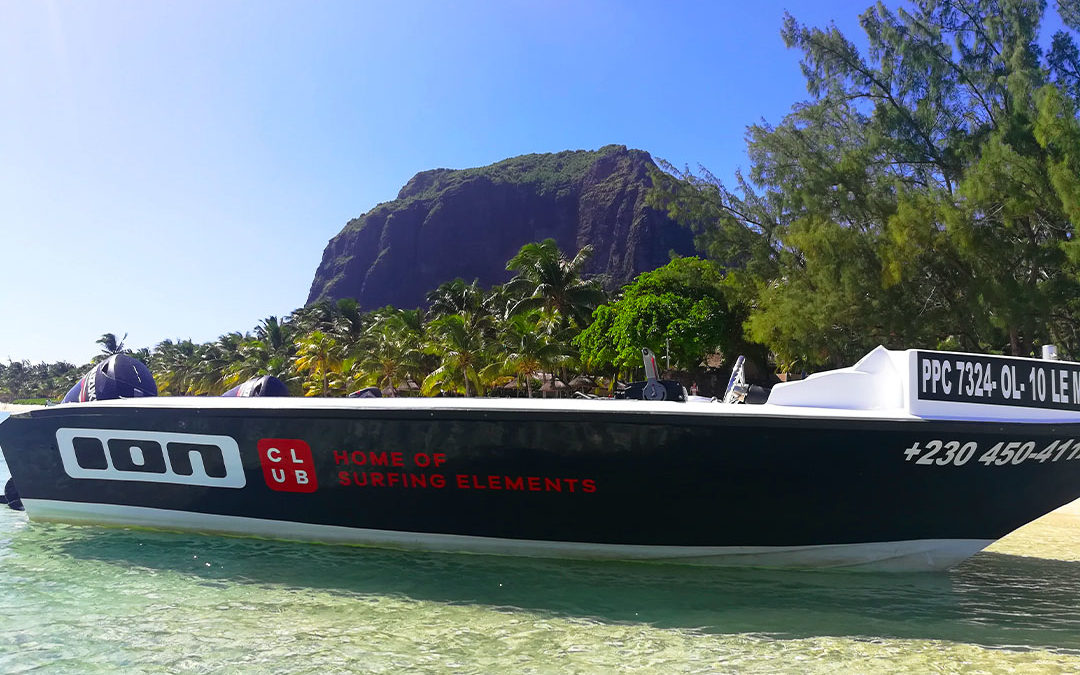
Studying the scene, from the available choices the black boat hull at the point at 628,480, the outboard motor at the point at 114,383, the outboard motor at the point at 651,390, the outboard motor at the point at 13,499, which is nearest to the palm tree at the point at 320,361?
the outboard motor at the point at 13,499

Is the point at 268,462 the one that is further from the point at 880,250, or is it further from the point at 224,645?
the point at 880,250

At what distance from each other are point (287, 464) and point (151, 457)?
5.15 feet

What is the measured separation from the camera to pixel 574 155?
133500mm

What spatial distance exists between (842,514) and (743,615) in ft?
4.00

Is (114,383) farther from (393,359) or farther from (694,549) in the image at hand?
(393,359)

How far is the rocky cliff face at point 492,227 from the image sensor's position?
351ft

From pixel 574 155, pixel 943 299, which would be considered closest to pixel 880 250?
pixel 943 299

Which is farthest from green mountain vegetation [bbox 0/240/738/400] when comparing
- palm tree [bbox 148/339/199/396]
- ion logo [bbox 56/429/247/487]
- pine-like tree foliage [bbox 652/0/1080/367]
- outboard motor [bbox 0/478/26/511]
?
ion logo [bbox 56/429/247/487]

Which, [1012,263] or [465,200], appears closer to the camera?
[1012,263]

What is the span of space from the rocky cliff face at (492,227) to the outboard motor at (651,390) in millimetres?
94247

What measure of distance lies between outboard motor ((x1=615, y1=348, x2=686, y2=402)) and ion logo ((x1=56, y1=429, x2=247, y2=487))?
12.8ft

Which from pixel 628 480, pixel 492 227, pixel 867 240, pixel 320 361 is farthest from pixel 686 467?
pixel 492 227

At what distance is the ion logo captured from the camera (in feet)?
21.8

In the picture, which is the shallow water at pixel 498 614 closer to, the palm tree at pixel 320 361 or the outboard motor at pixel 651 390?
the outboard motor at pixel 651 390
